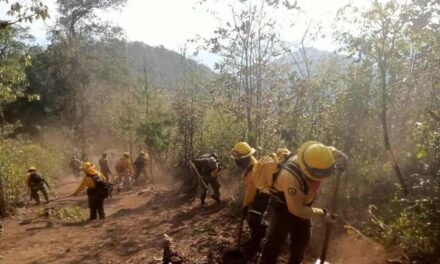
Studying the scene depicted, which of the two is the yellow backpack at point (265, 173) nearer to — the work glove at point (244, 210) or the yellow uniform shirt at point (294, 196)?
the yellow uniform shirt at point (294, 196)

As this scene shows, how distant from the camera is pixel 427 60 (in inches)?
362

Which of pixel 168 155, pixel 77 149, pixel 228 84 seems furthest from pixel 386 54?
pixel 77 149

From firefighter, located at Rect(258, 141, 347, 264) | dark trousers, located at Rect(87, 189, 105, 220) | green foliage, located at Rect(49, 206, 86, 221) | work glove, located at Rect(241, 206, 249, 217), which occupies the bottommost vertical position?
green foliage, located at Rect(49, 206, 86, 221)

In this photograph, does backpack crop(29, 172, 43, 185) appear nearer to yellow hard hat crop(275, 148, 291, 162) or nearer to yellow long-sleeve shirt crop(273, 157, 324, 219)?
yellow hard hat crop(275, 148, 291, 162)

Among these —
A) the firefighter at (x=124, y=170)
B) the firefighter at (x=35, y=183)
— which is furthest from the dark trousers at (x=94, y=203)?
the firefighter at (x=124, y=170)

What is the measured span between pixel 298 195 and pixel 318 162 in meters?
0.46

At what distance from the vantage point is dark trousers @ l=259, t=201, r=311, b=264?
564 centimetres

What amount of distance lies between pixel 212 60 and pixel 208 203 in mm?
4050

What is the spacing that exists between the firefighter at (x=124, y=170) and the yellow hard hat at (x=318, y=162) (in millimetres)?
13363

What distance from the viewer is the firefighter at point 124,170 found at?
1798 cm

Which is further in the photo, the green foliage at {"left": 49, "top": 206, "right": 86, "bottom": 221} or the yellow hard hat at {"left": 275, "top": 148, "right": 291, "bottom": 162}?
the green foliage at {"left": 49, "top": 206, "right": 86, "bottom": 221}

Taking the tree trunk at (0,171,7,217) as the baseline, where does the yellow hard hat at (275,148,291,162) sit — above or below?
above

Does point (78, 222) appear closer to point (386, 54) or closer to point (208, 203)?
point (208, 203)

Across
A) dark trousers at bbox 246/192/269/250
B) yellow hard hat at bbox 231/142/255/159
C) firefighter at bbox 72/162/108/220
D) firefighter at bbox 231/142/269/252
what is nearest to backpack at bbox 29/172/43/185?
firefighter at bbox 72/162/108/220
